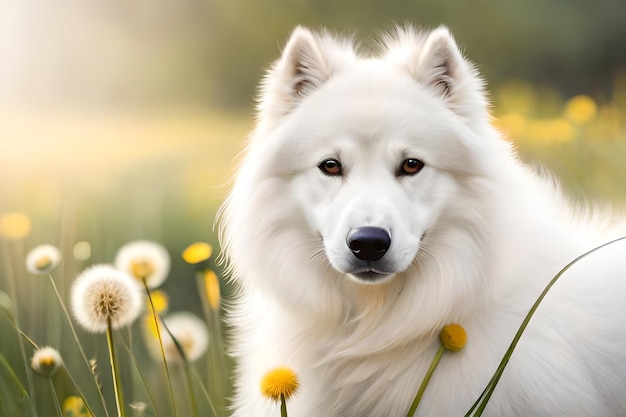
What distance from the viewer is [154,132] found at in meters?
2.89

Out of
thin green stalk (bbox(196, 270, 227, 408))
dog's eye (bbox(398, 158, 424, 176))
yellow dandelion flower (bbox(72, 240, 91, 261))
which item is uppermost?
dog's eye (bbox(398, 158, 424, 176))

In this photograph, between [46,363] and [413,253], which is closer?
[413,253]

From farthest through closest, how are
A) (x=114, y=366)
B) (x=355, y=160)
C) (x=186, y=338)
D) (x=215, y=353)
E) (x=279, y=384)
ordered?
(x=215, y=353) < (x=186, y=338) < (x=355, y=160) < (x=114, y=366) < (x=279, y=384)

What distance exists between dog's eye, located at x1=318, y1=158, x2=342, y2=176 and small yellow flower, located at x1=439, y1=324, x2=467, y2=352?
570 millimetres

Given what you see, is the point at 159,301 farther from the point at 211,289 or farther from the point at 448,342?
the point at 448,342

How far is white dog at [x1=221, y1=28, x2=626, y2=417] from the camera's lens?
2023 millimetres

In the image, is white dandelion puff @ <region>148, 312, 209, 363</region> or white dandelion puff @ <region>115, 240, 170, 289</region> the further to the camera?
white dandelion puff @ <region>148, 312, 209, 363</region>

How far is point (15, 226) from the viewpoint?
2.77m

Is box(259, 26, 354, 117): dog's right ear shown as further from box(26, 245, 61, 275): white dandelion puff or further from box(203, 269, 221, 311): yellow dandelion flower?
box(26, 245, 61, 275): white dandelion puff

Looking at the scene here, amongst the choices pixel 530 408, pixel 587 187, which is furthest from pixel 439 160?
pixel 587 187

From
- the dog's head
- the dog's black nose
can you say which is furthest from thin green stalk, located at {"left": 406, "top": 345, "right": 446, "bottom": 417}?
the dog's black nose

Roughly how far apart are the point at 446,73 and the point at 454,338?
0.80m

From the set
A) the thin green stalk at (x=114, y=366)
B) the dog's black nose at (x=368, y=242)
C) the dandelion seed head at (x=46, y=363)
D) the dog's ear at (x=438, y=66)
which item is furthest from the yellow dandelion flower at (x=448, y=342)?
the dandelion seed head at (x=46, y=363)

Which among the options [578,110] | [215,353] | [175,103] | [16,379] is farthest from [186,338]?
[578,110]
